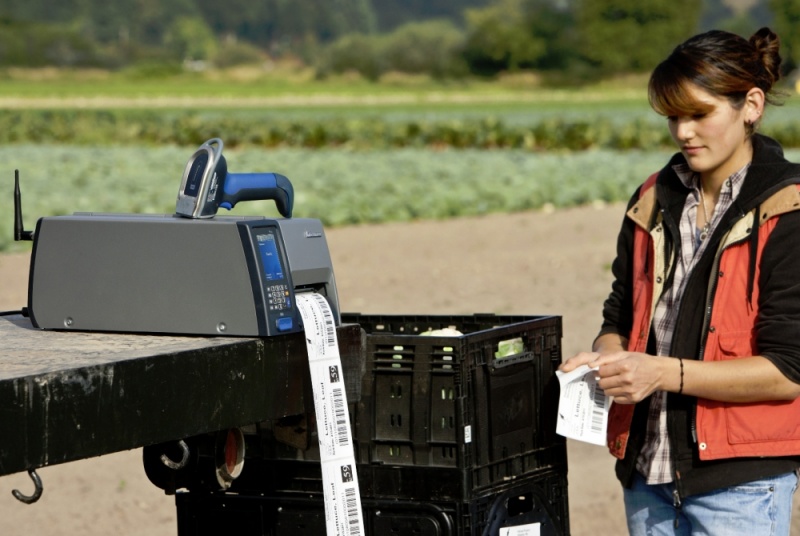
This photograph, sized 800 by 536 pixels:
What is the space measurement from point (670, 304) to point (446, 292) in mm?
8440

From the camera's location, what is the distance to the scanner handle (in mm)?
3020

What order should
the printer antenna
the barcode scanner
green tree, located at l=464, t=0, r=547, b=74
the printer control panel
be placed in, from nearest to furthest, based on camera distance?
the printer control panel
the barcode scanner
the printer antenna
green tree, located at l=464, t=0, r=547, b=74

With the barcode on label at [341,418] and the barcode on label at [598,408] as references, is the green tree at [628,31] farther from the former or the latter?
the barcode on label at [341,418]

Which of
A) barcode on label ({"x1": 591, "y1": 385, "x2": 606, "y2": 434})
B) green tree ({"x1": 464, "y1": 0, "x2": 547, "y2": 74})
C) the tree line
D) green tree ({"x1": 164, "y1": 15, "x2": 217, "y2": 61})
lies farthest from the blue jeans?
green tree ({"x1": 164, "y1": 15, "x2": 217, "y2": 61})

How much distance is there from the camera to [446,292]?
11.5 m

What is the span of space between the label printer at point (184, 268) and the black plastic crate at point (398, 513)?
0.56m

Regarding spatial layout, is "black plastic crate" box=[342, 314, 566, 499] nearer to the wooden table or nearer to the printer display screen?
the wooden table

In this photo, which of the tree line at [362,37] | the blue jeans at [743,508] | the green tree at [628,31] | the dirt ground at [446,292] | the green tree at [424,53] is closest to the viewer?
the blue jeans at [743,508]

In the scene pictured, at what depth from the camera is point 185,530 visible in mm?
3461

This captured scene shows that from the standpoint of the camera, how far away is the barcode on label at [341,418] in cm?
287

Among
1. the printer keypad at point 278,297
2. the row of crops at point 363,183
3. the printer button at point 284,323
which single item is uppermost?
the printer keypad at point 278,297

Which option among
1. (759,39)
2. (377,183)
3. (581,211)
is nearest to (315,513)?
(759,39)

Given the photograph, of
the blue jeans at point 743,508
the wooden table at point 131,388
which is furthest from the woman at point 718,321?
the wooden table at point 131,388

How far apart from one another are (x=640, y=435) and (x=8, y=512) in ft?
11.9
